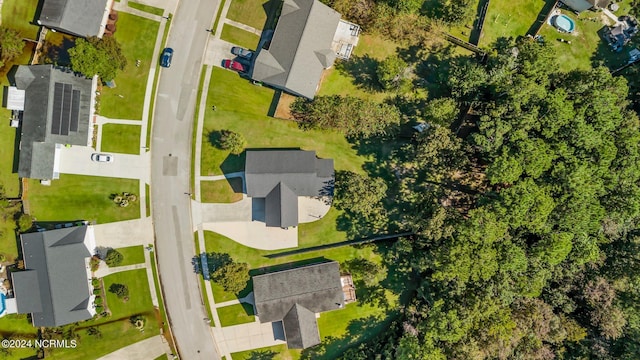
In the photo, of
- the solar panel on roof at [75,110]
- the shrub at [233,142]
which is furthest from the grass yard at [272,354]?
the solar panel on roof at [75,110]

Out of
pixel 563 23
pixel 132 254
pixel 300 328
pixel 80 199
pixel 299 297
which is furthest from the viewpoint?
pixel 563 23

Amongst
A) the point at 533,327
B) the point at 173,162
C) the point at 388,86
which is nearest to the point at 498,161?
the point at 388,86

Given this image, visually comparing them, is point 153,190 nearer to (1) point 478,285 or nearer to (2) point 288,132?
(2) point 288,132

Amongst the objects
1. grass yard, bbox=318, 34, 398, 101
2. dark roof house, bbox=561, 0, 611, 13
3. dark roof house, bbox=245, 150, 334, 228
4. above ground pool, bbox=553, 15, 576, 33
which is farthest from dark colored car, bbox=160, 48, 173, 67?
dark roof house, bbox=561, 0, 611, 13

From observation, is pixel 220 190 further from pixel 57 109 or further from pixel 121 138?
pixel 57 109

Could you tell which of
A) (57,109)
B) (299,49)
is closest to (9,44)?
(57,109)

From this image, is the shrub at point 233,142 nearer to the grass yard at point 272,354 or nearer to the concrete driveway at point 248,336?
the concrete driveway at point 248,336
